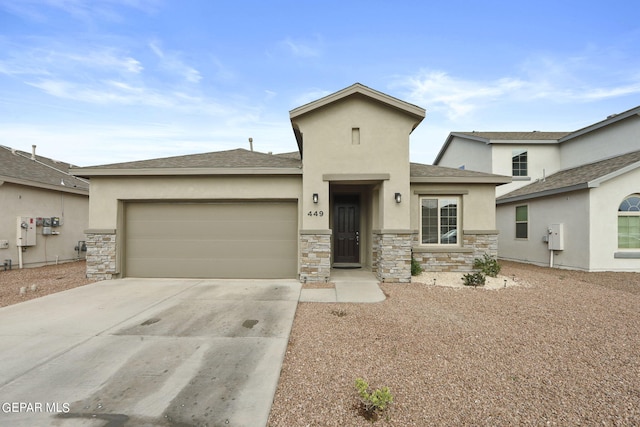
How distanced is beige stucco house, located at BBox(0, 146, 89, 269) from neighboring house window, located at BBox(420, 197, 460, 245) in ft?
45.5

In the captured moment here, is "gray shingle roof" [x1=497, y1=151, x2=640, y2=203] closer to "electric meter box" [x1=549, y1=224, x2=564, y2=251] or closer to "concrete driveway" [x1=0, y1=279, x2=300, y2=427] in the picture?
"electric meter box" [x1=549, y1=224, x2=564, y2=251]

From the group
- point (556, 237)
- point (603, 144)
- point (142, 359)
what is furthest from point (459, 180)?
point (603, 144)

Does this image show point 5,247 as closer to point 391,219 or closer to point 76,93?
point 76,93

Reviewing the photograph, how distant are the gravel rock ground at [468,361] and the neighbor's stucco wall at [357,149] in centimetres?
280

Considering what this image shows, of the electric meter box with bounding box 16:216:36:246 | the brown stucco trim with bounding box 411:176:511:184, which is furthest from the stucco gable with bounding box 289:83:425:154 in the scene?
the electric meter box with bounding box 16:216:36:246

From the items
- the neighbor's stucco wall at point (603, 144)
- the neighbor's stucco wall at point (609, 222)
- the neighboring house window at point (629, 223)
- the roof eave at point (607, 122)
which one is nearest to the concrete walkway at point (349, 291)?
the neighbor's stucco wall at point (609, 222)

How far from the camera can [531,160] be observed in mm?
14711

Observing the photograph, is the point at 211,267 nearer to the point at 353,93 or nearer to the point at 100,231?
the point at 100,231

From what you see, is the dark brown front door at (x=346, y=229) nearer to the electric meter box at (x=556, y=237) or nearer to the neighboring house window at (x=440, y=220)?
the neighboring house window at (x=440, y=220)

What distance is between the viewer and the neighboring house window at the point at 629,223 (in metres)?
9.36

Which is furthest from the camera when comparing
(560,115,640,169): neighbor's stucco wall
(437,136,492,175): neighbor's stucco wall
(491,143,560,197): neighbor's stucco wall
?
(437,136,492,175): neighbor's stucco wall

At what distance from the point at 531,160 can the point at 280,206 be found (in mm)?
14529

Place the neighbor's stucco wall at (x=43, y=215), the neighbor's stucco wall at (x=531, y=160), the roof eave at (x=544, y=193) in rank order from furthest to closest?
the neighbor's stucco wall at (x=531, y=160), the neighbor's stucco wall at (x=43, y=215), the roof eave at (x=544, y=193)

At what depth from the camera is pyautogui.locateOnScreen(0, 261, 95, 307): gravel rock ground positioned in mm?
6199
